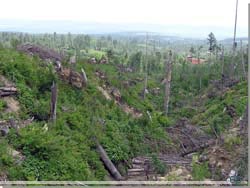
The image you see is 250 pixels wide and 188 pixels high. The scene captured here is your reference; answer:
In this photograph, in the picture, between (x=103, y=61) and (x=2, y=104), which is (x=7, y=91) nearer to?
(x=2, y=104)

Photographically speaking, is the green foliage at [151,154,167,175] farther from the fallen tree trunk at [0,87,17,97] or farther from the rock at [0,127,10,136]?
the fallen tree trunk at [0,87,17,97]

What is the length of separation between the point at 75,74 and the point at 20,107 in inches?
98.1

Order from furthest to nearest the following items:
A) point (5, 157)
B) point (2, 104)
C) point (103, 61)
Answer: point (103, 61) < point (2, 104) < point (5, 157)

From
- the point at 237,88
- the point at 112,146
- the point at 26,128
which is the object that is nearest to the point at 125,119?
the point at 112,146

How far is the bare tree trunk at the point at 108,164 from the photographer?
18.6ft

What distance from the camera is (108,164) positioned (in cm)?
577

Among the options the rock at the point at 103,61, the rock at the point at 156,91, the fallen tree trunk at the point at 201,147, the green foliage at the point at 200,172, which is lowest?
the rock at the point at 156,91

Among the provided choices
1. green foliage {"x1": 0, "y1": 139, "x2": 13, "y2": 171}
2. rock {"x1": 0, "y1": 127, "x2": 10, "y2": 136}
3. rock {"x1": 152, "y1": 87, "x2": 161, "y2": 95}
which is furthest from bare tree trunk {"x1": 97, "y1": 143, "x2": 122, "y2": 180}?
rock {"x1": 152, "y1": 87, "x2": 161, "y2": 95}

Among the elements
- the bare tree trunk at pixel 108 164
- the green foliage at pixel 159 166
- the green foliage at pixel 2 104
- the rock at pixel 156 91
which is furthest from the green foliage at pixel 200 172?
the rock at pixel 156 91

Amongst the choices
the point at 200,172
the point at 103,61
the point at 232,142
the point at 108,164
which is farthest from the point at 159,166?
the point at 103,61

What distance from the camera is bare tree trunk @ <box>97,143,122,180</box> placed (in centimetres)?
567

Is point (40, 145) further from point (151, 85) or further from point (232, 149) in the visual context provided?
point (151, 85)

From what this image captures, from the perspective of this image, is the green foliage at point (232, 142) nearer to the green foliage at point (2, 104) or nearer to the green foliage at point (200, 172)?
the green foliage at point (200, 172)

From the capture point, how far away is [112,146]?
246 inches
